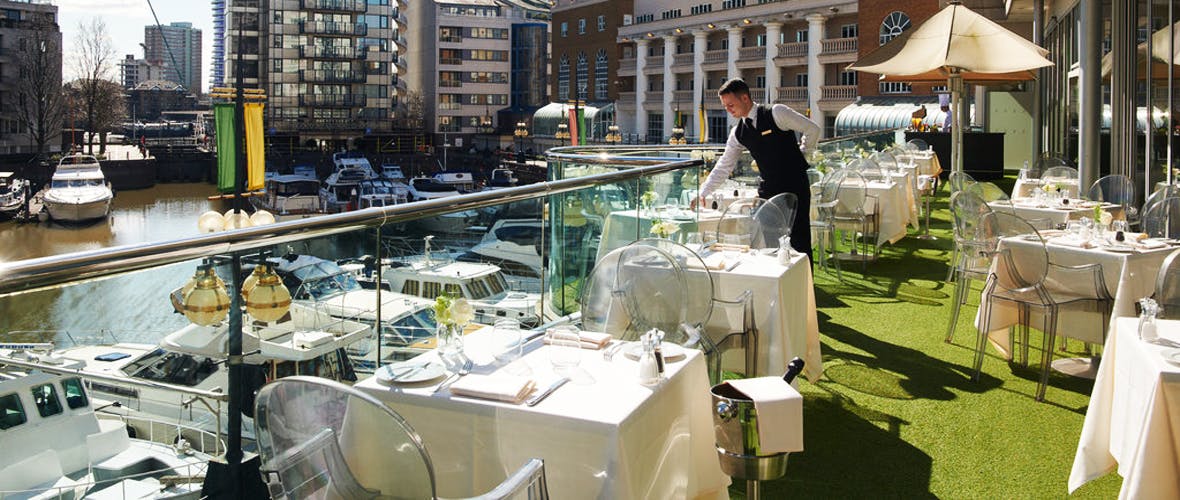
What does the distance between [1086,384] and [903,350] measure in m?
1.36

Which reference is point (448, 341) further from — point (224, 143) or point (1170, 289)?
point (224, 143)

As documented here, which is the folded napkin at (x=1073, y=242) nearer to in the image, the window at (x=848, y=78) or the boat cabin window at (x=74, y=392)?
the boat cabin window at (x=74, y=392)

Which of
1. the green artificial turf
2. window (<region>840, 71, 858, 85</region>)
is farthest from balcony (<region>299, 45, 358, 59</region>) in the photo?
the green artificial turf

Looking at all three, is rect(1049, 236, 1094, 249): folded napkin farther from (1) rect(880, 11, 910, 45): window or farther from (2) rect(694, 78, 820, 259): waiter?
(1) rect(880, 11, 910, 45): window

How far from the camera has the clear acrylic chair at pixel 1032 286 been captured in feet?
21.6

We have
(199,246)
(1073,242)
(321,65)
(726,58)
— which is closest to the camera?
(199,246)

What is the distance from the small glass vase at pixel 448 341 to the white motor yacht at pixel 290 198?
65599 millimetres

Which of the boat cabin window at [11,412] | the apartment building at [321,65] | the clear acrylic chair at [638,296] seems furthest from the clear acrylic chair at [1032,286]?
the apartment building at [321,65]

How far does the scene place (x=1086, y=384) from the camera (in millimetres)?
6711

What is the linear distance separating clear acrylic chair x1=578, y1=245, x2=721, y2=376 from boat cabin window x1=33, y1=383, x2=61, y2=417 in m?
2.42

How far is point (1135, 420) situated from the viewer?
13.9 feet

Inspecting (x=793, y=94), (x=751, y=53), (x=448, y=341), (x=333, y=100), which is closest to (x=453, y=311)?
(x=448, y=341)

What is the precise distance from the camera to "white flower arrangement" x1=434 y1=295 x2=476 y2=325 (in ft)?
12.0

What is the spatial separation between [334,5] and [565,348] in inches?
3799
